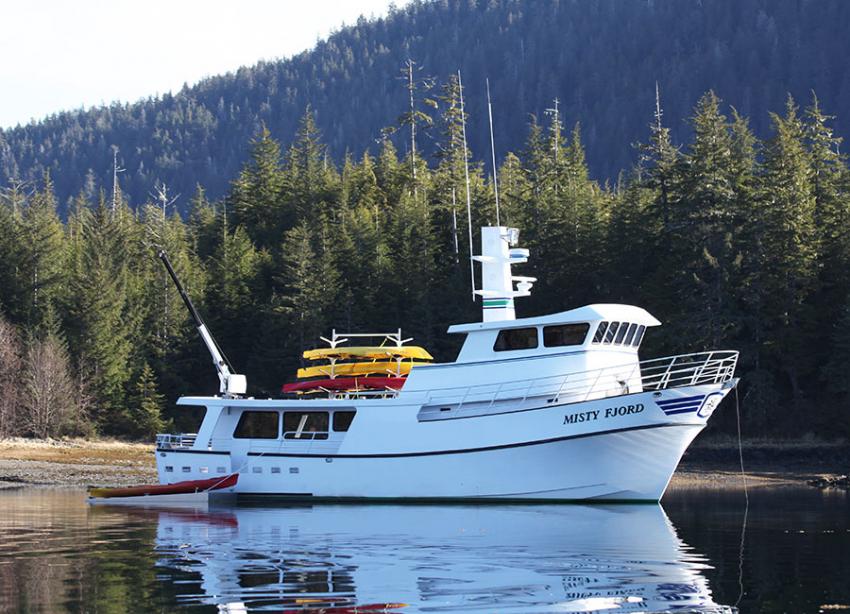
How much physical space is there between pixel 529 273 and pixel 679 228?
976 centimetres

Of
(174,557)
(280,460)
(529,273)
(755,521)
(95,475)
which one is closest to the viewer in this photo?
(174,557)

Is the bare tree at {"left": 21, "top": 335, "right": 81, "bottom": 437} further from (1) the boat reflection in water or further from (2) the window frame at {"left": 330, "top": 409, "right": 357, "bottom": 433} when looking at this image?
(1) the boat reflection in water

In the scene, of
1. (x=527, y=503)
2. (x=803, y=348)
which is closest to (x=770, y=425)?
(x=803, y=348)

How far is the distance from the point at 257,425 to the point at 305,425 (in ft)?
4.58

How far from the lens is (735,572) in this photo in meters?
18.9

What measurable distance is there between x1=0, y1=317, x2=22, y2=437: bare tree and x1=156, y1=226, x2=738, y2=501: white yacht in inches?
1033

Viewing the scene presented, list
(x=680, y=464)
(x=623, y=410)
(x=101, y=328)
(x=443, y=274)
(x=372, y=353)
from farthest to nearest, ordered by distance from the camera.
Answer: (x=443, y=274), (x=101, y=328), (x=680, y=464), (x=372, y=353), (x=623, y=410)

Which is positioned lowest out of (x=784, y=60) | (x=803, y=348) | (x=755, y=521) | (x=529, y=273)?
(x=755, y=521)

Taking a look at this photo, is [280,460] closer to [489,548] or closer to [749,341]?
[489,548]

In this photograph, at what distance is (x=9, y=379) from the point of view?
193 feet

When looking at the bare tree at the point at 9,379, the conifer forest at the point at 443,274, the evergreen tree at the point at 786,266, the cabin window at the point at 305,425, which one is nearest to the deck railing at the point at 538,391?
the cabin window at the point at 305,425

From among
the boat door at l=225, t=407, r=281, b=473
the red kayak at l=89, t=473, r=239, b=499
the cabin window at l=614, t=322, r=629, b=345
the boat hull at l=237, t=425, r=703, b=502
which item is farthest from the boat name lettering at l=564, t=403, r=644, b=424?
the red kayak at l=89, t=473, r=239, b=499

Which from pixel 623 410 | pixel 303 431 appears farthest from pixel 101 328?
pixel 623 410

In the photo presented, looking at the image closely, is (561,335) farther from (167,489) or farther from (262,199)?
(262,199)
